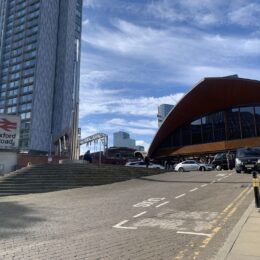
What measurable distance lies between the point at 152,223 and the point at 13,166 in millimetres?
28233

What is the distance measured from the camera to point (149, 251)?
719cm

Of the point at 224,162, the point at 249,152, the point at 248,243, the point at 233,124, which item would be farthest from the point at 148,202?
the point at 233,124

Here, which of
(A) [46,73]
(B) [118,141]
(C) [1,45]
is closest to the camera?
(A) [46,73]

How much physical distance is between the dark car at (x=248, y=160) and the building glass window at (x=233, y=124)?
32.3 meters

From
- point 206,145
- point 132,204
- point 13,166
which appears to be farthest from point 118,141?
point 132,204

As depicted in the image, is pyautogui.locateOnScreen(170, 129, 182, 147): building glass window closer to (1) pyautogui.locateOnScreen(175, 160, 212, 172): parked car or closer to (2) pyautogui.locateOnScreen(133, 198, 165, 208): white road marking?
(1) pyautogui.locateOnScreen(175, 160, 212, 172): parked car

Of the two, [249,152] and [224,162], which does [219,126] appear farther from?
[249,152]

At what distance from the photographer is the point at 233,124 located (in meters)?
61.1

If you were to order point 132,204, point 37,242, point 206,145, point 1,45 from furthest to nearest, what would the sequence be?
1. point 1,45
2. point 206,145
3. point 132,204
4. point 37,242

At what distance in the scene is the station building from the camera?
5859 cm

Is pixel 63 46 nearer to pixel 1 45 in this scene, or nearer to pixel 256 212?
pixel 1 45

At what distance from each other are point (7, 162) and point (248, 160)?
2192 centimetres

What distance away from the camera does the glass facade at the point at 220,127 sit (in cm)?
5903

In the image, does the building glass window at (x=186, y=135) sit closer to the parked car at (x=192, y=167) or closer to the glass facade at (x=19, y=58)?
the parked car at (x=192, y=167)
